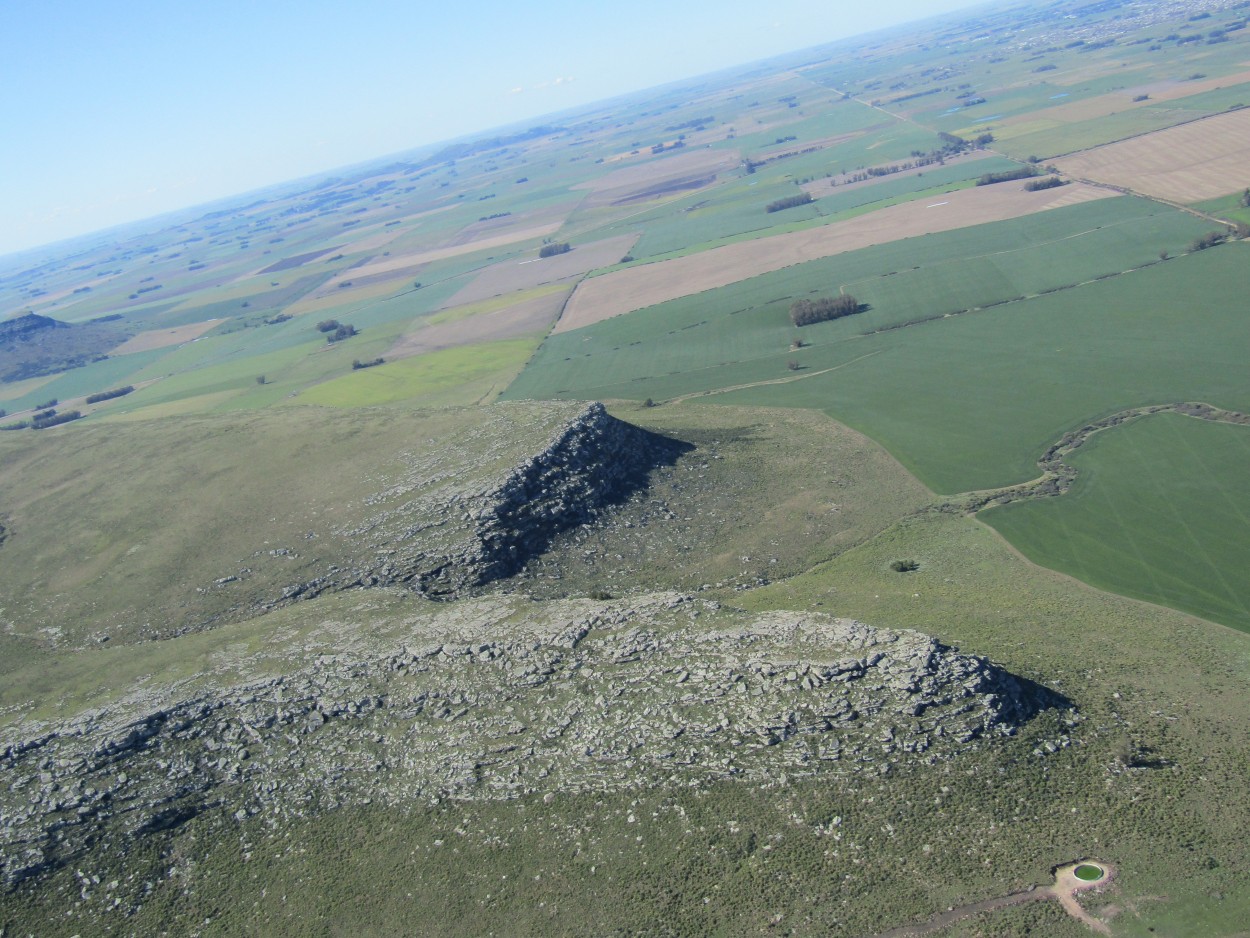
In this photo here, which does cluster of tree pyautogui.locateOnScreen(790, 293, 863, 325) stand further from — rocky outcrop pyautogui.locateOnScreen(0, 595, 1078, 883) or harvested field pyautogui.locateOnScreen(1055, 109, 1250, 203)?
rocky outcrop pyautogui.locateOnScreen(0, 595, 1078, 883)

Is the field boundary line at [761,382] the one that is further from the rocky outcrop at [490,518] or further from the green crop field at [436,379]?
the green crop field at [436,379]

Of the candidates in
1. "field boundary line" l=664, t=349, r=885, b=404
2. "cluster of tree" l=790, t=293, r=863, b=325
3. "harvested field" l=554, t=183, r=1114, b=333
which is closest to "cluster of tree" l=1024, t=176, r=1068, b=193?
"harvested field" l=554, t=183, r=1114, b=333

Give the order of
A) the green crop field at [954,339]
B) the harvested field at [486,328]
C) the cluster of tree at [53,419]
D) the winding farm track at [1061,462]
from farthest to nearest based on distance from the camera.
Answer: the harvested field at [486,328]
the cluster of tree at [53,419]
the green crop field at [954,339]
the winding farm track at [1061,462]

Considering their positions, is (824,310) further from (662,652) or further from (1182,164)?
(1182,164)

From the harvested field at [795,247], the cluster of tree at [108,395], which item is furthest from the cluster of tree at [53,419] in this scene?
the harvested field at [795,247]

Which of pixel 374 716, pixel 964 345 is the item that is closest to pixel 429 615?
pixel 374 716

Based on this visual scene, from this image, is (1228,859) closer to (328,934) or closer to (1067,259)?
(328,934)
